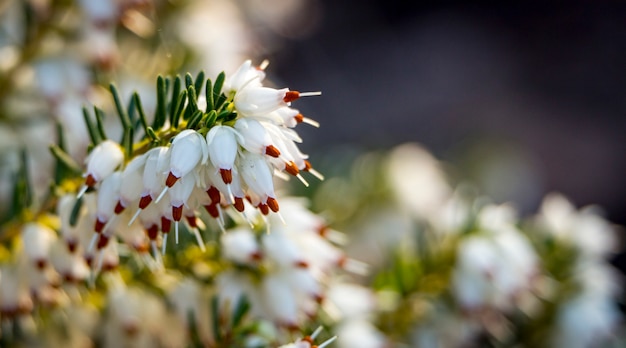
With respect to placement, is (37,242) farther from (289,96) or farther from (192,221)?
(289,96)

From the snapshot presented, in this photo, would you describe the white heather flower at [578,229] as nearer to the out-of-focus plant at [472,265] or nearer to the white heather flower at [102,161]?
the out-of-focus plant at [472,265]

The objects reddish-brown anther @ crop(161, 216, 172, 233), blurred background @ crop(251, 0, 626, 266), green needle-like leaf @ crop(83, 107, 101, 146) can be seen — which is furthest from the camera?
blurred background @ crop(251, 0, 626, 266)

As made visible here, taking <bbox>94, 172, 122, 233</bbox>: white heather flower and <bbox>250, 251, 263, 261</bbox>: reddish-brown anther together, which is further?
<bbox>250, 251, 263, 261</bbox>: reddish-brown anther

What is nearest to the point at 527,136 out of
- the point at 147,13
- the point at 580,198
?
the point at 580,198

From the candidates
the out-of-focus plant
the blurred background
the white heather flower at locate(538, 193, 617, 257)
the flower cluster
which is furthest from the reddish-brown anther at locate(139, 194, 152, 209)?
the blurred background

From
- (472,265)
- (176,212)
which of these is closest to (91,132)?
(176,212)

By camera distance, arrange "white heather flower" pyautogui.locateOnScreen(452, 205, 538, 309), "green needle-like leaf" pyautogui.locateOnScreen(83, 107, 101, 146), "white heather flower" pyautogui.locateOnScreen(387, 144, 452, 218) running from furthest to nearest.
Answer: "white heather flower" pyautogui.locateOnScreen(387, 144, 452, 218) → "white heather flower" pyautogui.locateOnScreen(452, 205, 538, 309) → "green needle-like leaf" pyautogui.locateOnScreen(83, 107, 101, 146)

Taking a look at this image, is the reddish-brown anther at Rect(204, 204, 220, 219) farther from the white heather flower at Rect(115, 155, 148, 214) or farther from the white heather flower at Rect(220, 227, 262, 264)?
the white heather flower at Rect(220, 227, 262, 264)

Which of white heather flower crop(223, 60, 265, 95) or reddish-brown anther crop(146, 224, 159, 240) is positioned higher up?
white heather flower crop(223, 60, 265, 95)
